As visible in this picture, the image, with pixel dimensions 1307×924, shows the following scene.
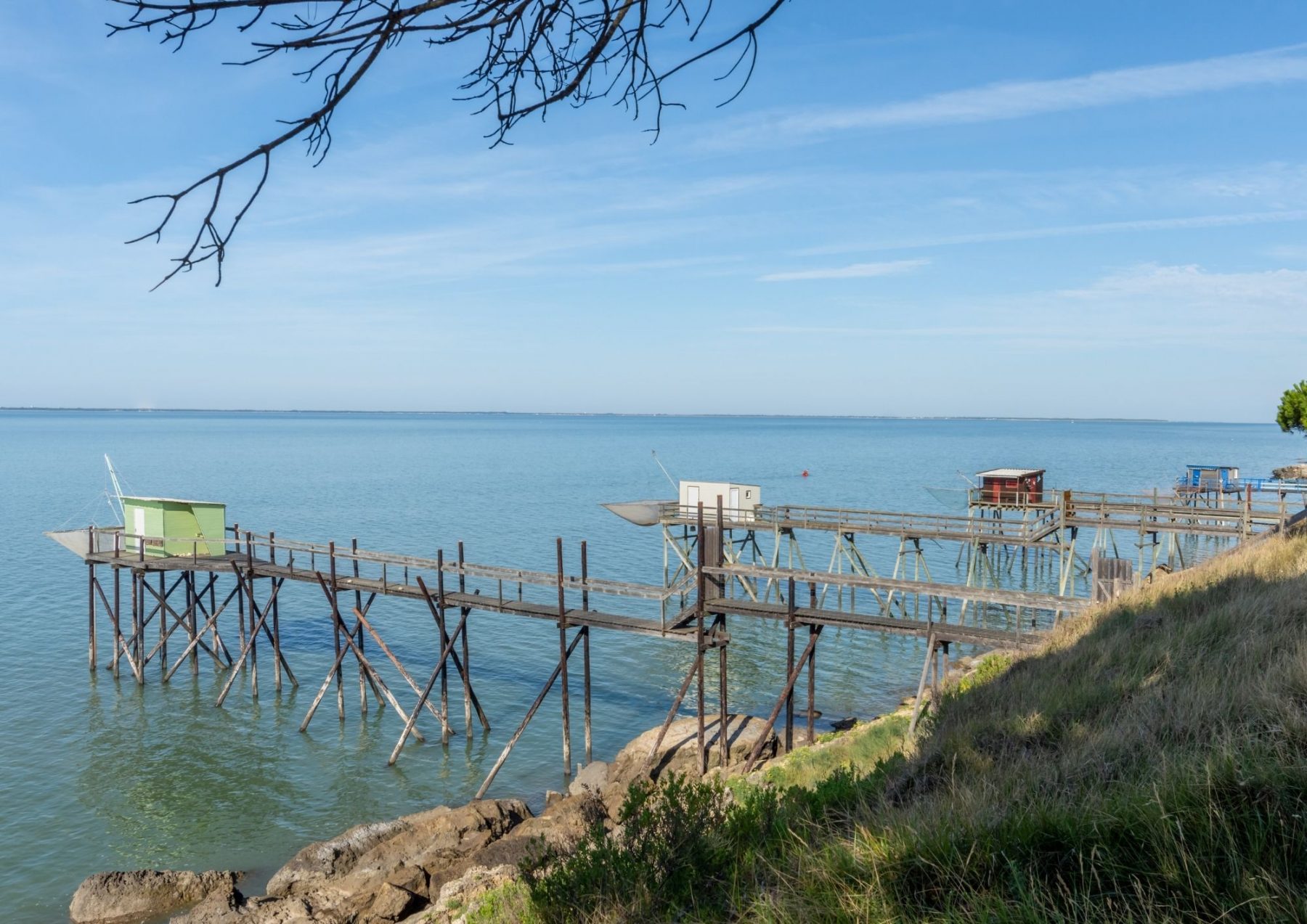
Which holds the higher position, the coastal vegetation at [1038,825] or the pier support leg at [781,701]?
the coastal vegetation at [1038,825]

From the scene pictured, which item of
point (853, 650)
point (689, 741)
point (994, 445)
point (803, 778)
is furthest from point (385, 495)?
point (994, 445)

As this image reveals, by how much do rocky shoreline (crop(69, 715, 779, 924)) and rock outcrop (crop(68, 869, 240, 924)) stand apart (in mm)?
11

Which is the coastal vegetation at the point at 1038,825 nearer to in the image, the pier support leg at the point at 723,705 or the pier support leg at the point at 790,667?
the pier support leg at the point at 790,667

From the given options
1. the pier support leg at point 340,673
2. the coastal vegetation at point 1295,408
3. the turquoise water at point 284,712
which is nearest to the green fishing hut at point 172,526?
the turquoise water at point 284,712

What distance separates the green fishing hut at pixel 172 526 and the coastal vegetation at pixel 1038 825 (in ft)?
69.1

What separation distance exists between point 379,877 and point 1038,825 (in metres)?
10.4

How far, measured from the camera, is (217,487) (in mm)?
77750

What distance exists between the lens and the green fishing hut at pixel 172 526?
25.3m

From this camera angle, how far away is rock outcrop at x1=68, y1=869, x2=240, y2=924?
13.1 meters

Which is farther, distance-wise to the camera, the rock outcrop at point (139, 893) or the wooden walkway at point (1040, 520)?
the wooden walkway at point (1040, 520)

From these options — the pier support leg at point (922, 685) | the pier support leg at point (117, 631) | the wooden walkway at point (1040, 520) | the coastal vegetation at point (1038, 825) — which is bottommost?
the pier support leg at point (117, 631)

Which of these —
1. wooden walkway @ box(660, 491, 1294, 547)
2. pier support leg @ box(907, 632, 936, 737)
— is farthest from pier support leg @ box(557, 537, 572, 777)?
wooden walkway @ box(660, 491, 1294, 547)

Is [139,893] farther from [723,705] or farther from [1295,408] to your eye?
[1295,408]

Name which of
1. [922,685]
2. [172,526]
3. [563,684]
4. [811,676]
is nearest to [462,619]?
[563,684]
